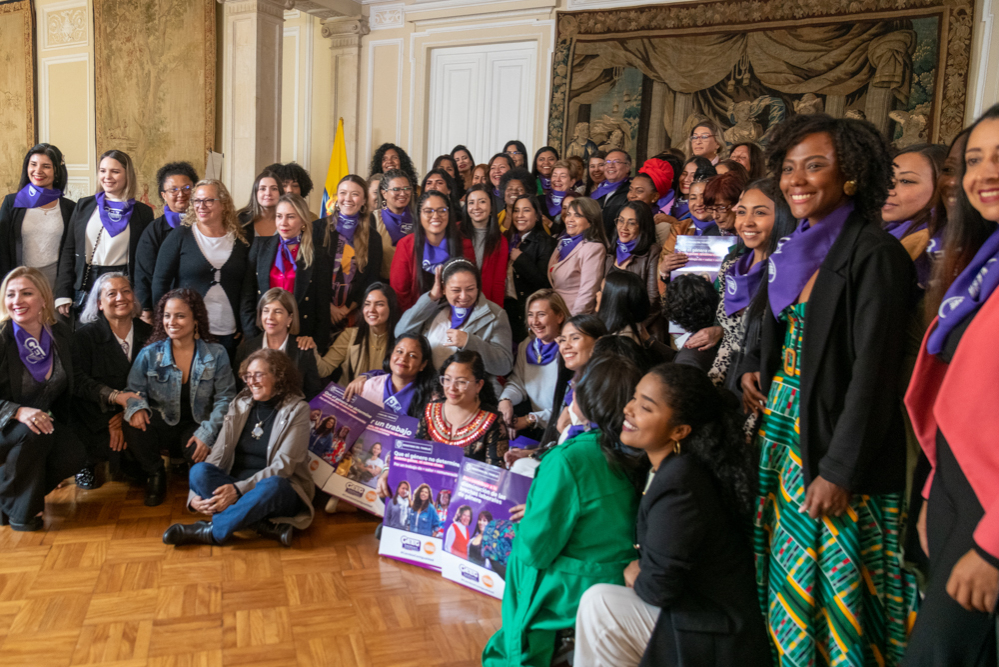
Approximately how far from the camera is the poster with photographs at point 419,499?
312cm

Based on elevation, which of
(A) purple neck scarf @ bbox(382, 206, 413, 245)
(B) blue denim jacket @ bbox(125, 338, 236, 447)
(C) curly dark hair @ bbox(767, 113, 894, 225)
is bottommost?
(B) blue denim jacket @ bbox(125, 338, 236, 447)

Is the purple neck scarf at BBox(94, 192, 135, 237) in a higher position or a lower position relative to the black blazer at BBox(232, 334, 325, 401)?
higher

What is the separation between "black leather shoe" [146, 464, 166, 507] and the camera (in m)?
3.75

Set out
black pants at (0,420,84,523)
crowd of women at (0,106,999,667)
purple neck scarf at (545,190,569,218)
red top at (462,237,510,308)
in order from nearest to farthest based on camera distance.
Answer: crowd of women at (0,106,999,667) → black pants at (0,420,84,523) → red top at (462,237,510,308) → purple neck scarf at (545,190,569,218)

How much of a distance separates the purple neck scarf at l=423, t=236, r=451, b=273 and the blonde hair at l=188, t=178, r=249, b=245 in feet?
3.49

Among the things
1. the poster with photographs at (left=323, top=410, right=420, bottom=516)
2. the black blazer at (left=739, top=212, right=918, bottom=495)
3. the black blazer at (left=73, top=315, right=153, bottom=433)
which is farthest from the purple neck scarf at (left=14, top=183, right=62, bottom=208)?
the black blazer at (left=739, top=212, right=918, bottom=495)

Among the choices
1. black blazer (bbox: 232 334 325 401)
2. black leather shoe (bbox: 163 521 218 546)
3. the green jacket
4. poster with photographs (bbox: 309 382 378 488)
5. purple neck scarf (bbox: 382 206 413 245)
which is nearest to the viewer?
the green jacket

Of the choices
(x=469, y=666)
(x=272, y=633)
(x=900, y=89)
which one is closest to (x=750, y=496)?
(x=469, y=666)

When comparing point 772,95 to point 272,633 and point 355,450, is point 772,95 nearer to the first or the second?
point 355,450

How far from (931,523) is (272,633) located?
7.07 feet

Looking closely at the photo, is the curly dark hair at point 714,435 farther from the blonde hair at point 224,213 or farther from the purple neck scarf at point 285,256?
the blonde hair at point 224,213

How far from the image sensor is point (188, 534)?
3.28 m

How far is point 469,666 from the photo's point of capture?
98.1 inches

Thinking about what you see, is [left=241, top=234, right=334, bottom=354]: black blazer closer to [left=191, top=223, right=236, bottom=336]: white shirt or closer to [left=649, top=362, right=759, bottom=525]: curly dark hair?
[left=191, top=223, right=236, bottom=336]: white shirt
